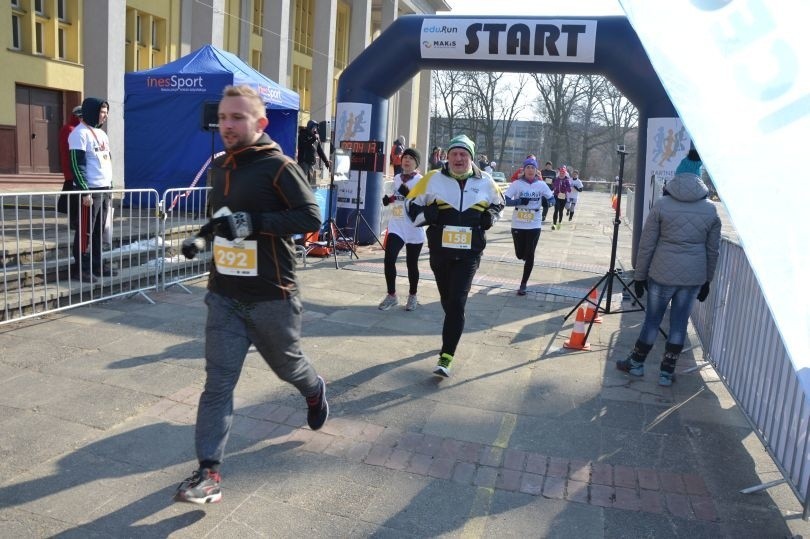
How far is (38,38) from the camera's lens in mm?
15617

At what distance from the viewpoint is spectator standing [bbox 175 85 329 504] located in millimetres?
3207

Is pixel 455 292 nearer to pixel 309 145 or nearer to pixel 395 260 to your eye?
pixel 395 260

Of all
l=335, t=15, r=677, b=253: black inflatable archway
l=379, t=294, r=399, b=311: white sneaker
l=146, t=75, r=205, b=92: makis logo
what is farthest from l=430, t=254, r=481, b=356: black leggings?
l=146, t=75, r=205, b=92: makis logo

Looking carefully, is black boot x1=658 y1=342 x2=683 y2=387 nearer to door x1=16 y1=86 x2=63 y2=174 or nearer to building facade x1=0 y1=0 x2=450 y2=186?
building facade x1=0 y1=0 x2=450 y2=186

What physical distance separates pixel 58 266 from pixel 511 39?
24.3ft

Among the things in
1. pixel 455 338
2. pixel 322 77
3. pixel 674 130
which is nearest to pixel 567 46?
pixel 674 130

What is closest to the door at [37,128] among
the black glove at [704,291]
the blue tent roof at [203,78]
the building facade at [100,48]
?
the building facade at [100,48]

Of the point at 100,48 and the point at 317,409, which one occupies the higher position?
the point at 100,48

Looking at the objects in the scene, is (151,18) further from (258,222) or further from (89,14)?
(258,222)

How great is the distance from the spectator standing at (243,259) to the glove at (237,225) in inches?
0.8

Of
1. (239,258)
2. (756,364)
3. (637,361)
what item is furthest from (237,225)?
(637,361)

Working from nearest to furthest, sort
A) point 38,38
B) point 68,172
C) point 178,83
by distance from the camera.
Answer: point 68,172 < point 178,83 < point 38,38

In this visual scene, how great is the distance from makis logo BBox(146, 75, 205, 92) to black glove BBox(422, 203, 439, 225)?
703 cm

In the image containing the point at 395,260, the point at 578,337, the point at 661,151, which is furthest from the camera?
the point at 661,151
